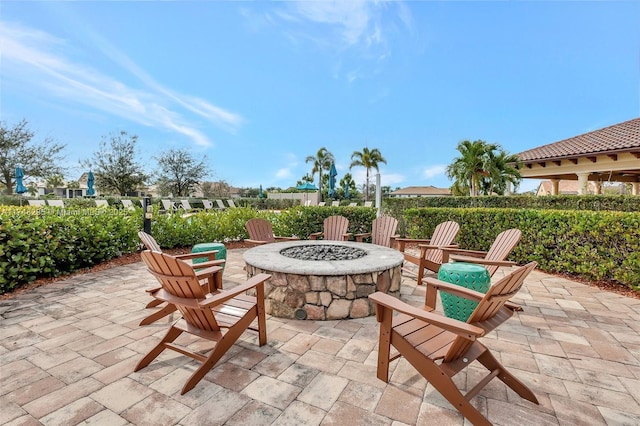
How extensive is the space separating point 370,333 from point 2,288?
428cm

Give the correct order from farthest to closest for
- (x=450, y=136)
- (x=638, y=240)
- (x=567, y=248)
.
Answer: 1. (x=450, y=136)
2. (x=567, y=248)
3. (x=638, y=240)

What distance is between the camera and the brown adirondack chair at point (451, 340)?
155cm

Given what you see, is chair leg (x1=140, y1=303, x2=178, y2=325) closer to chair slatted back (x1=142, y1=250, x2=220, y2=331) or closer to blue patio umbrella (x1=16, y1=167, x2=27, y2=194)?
chair slatted back (x1=142, y1=250, x2=220, y2=331)

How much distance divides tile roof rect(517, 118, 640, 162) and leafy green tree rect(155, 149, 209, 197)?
1747 cm

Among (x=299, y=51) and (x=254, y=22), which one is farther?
(x=299, y=51)

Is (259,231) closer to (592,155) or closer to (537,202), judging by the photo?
(537,202)

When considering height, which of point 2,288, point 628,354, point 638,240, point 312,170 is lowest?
point 628,354

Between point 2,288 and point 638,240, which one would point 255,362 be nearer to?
point 2,288

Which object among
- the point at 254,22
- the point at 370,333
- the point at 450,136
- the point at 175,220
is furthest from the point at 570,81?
the point at 175,220

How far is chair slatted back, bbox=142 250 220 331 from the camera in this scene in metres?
1.85

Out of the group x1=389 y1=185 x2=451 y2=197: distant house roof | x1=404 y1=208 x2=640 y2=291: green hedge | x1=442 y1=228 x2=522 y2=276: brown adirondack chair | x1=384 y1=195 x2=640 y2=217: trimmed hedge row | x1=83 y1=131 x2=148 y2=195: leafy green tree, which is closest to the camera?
x1=442 y1=228 x2=522 y2=276: brown adirondack chair

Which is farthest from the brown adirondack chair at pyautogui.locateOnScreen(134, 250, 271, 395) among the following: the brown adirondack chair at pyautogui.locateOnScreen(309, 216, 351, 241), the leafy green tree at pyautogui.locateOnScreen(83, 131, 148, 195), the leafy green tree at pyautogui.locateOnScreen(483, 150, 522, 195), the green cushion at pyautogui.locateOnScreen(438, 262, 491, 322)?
the leafy green tree at pyautogui.locateOnScreen(83, 131, 148, 195)

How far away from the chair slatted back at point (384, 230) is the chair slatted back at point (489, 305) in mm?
3318

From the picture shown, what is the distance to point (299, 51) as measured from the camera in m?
8.27
